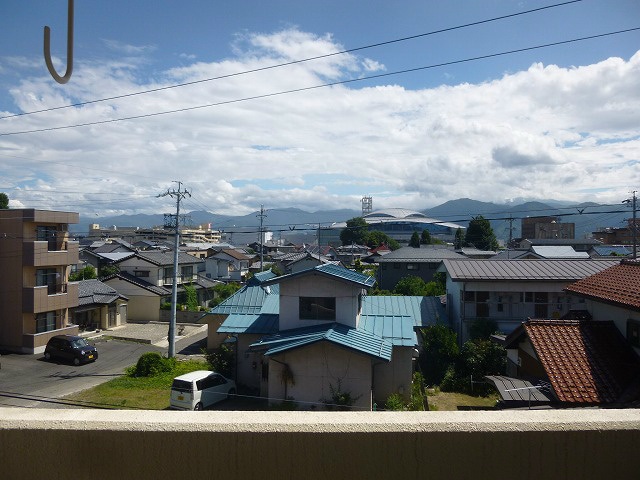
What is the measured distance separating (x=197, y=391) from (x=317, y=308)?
14.0ft

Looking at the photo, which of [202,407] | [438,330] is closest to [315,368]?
[202,407]

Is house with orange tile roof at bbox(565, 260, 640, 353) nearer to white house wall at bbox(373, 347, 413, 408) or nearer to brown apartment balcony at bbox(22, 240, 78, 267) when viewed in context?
white house wall at bbox(373, 347, 413, 408)

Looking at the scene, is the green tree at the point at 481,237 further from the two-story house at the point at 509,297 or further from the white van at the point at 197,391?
the white van at the point at 197,391

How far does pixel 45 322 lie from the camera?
23.6 m

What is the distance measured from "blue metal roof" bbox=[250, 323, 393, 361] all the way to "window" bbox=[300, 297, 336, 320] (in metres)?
0.38

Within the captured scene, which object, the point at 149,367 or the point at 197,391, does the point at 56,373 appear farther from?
the point at 197,391

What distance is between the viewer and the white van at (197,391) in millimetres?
13891

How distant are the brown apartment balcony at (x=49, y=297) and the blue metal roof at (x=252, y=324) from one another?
11.3 metres

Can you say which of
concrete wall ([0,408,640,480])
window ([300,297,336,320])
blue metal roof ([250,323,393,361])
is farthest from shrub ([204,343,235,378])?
concrete wall ([0,408,640,480])

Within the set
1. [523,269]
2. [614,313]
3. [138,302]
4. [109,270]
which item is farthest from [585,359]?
[109,270]

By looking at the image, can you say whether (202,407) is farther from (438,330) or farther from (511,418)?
(511,418)

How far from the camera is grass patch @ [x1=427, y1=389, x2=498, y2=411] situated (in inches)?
541

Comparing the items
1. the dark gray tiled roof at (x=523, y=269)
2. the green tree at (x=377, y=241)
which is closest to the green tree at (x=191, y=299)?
the dark gray tiled roof at (x=523, y=269)

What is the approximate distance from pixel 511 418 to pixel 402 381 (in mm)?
13243
